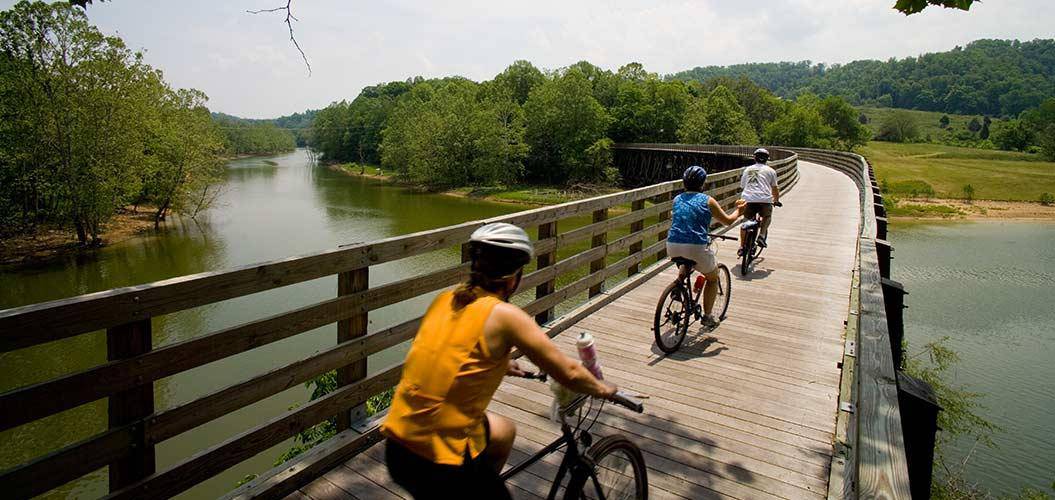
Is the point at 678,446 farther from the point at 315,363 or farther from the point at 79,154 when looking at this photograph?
the point at 79,154

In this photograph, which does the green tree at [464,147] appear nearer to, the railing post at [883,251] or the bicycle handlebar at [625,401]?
the railing post at [883,251]

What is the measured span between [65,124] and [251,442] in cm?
3141

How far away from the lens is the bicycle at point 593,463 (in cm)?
256

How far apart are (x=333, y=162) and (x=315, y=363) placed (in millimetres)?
130481

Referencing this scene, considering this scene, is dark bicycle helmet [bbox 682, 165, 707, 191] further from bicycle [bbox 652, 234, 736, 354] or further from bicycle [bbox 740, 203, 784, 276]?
bicycle [bbox 740, 203, 784, 276]

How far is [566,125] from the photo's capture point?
230ft

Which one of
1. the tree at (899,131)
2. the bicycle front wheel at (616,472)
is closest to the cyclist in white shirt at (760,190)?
the bicycle front wheel at (616,472)

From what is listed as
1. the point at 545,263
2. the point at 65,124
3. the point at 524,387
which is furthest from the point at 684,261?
the point at 65,124

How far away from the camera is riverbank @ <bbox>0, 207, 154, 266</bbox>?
2666 cm

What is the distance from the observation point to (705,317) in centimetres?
623

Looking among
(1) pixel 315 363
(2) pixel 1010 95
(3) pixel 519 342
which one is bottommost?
(1) pixel 315 363

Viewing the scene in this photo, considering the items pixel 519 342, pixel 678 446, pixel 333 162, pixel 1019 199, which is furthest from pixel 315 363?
pixel 333 162

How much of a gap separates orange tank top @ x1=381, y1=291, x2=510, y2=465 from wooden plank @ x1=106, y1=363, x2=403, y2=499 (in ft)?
5.07

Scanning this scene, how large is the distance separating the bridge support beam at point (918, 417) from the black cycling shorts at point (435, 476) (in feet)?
6.61
